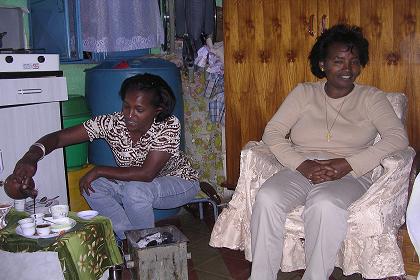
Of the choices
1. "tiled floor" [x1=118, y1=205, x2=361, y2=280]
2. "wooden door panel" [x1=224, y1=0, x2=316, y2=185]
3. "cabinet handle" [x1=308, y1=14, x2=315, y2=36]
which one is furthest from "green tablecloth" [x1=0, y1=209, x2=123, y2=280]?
"cabinet handle" [x1=308, y1=14, x2=315, y2=36]

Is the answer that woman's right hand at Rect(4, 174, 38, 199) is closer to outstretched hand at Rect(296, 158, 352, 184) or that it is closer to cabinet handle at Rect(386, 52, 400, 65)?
outstretched hand at Rect(296, 158, 352, 184)

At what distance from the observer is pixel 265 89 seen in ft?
9.66

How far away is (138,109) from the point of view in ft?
7.48

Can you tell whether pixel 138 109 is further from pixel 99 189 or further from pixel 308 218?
pixel 308 218

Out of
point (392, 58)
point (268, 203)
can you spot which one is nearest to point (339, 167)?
point (268, 203)

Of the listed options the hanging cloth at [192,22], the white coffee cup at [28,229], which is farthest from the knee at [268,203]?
the hanging cloth at [192,22]

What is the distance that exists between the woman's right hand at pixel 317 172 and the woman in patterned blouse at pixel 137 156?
0.62 meters

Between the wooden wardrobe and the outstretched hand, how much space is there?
0.69 m

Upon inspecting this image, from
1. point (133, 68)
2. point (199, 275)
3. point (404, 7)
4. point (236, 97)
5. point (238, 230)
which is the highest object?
point (404, 7)

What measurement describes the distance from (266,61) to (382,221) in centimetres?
127

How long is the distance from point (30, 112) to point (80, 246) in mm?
1203

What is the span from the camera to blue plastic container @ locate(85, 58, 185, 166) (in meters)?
3.05

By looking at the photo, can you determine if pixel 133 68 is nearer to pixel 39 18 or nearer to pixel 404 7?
pixel 39 18

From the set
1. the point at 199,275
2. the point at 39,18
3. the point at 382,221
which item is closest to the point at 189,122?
the point at 39,18
